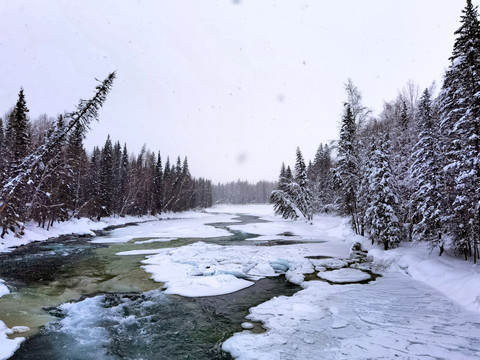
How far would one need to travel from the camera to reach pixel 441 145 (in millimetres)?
13867

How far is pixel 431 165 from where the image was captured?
44.9ft

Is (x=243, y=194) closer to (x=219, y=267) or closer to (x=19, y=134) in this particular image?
(x=19, y=134)

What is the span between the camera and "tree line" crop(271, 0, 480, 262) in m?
10.4

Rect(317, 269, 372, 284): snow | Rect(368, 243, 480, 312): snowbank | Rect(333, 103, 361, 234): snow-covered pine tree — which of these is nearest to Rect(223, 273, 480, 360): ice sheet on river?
Rect(368, 243, 480, 312): snowbank

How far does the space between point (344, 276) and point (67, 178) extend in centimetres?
3224

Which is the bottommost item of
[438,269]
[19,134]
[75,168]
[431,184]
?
[438,269]

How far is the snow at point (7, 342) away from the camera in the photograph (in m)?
5.38

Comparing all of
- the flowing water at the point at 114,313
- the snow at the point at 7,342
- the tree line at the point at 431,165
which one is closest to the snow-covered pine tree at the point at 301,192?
the tree line at the point at 431,165

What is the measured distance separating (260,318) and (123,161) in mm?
56014

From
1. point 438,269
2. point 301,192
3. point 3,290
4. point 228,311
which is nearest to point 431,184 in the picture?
point 438,269

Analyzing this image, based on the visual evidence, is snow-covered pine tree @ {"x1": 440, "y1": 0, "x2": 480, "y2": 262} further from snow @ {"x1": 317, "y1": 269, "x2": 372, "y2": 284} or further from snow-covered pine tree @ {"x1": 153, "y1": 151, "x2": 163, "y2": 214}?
snow-covered pine tree @ {"x1": 153, "y1": 151, "x2": 163, "y2": 214}

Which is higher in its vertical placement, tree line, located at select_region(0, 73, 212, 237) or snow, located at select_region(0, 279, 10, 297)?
tree line, located at select_region(0, 73, 212, 237)

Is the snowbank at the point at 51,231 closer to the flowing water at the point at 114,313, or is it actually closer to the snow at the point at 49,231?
the snow at the point at 49,231

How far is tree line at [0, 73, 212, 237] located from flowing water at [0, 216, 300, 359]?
30.8ft
